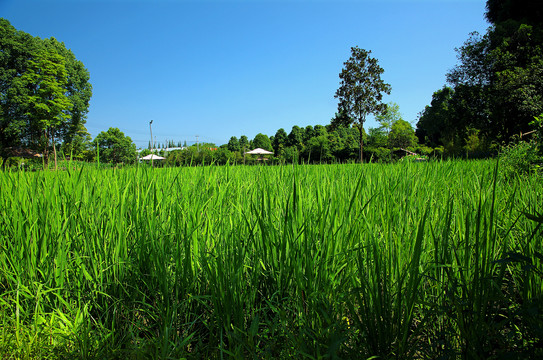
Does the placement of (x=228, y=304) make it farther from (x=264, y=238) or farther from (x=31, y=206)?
(x=31, y=206)

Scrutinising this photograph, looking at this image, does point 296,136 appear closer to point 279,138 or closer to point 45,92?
point 279,138

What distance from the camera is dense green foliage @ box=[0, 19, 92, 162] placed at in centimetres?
2283

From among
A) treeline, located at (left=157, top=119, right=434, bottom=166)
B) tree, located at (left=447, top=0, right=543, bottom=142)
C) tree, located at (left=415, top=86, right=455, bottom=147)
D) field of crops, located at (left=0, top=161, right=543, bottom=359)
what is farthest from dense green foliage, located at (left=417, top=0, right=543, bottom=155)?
field of crops, located at (left=0, top=161, right=543, bottom=359)

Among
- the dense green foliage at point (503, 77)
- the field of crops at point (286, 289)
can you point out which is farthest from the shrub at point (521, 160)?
the dense green foliage at point (503, 77)

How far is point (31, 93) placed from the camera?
24.1 m

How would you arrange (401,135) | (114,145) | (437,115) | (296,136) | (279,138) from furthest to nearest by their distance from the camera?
(279,138) → (296,136) → (114,145) → (437,115) → (401,135)

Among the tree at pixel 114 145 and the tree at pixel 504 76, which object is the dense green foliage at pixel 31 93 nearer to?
the tree at pixel 114 145

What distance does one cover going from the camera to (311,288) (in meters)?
0.99

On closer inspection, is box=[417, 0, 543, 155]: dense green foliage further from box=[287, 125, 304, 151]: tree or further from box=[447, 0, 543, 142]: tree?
box=[287, 125, 304, 151]: tree

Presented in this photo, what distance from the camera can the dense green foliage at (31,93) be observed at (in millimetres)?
22828

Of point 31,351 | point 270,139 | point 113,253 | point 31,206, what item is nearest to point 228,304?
point 113,253

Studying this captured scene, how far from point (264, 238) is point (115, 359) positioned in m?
0.70

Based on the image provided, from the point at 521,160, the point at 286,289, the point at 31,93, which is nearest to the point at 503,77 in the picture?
the point at 521,160

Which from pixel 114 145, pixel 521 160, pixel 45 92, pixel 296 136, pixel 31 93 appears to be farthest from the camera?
pixel 296 136
